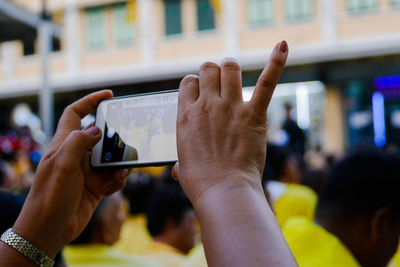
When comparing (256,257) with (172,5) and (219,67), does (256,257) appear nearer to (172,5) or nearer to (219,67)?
(219,67)

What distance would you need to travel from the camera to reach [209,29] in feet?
48.8

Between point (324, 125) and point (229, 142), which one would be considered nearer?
point (229, 142)

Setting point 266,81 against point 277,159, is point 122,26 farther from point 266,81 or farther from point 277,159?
point 266,81

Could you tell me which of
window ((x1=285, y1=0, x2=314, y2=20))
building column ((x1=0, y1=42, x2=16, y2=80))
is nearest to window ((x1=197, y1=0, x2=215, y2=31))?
window ((x1=285, y1=0, x2=314, y2=20))

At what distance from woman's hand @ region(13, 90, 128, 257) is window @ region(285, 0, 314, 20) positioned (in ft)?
43.6

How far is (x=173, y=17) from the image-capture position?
51.2ft

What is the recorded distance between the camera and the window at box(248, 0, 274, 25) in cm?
1424

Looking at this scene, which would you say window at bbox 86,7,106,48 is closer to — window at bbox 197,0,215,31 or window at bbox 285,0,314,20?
window at bbox 197,0,215,31

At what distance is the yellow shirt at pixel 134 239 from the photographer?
12.7 ft

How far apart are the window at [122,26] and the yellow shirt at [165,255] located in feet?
43.8

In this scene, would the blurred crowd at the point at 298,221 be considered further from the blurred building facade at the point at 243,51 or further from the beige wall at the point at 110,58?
the beige wall at the point at 110,58

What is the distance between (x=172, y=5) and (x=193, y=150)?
1548 centimetres

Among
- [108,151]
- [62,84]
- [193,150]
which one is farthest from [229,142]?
[62,84]

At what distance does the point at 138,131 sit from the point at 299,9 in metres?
13.5
